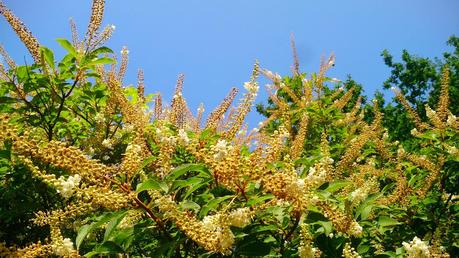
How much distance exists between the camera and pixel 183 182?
2344 mm

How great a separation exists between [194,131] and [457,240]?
215cm

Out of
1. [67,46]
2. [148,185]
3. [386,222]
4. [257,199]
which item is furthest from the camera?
[67,46]

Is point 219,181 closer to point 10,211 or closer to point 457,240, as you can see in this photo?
point 10,211

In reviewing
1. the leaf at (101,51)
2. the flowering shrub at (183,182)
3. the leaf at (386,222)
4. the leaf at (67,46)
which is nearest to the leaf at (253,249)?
the flowering shrub at (183,182)

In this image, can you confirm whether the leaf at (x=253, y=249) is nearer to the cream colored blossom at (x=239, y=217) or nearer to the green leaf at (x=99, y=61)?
the cream colored blossom at (x=239, y=217)

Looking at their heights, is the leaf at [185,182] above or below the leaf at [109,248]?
above

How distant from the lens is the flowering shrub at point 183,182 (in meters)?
2.14

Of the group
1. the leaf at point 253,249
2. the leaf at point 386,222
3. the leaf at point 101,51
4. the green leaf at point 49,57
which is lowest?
the leaf at point 253,249

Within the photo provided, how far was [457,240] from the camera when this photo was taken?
3.48 metres

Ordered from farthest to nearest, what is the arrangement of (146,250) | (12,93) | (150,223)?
(12,93)
(146,250)
(150,223)

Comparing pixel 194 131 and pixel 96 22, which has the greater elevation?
pixel 96 22

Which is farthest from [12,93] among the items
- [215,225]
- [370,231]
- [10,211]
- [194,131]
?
[370,231]

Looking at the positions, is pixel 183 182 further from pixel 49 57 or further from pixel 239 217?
pixel 49 57

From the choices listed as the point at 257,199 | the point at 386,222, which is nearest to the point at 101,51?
the point at 257,199
